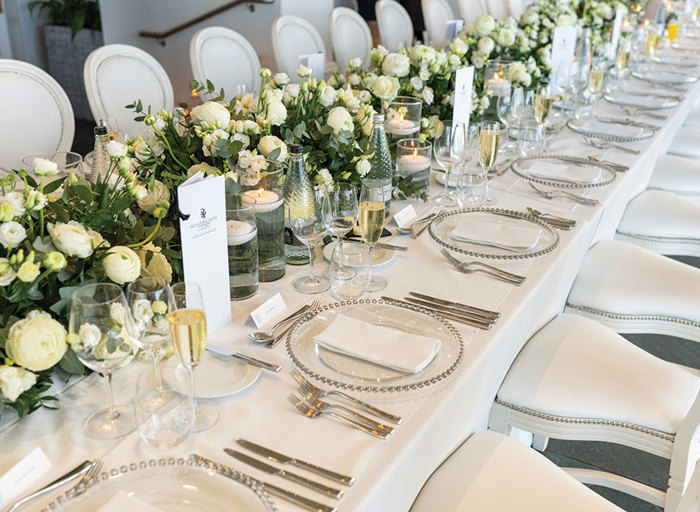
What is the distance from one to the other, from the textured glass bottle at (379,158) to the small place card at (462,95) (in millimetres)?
398

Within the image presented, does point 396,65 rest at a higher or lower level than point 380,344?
higher

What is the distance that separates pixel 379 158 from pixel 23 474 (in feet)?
3.83

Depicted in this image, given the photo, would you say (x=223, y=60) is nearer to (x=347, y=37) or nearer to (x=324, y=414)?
(x=347, y=37)

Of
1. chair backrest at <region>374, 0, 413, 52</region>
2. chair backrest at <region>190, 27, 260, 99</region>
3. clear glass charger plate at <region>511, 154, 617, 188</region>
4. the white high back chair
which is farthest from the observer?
chair backrest at <region>374, 0, 413, 52</region>

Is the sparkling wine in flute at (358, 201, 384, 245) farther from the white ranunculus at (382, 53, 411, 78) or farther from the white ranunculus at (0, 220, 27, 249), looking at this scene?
the white ranunculus at (382, 53, 411, 78)

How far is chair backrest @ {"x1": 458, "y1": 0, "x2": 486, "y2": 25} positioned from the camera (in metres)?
5.17

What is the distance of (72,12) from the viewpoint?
6039mm

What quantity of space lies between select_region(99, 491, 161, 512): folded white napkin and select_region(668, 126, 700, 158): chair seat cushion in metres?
3.60

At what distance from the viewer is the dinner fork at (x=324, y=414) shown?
1043 mm

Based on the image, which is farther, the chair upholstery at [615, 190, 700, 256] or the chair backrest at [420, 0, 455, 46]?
the chair backrest at [420, 0, 455, 46]

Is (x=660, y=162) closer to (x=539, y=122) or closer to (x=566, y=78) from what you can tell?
(x=566, y=78)

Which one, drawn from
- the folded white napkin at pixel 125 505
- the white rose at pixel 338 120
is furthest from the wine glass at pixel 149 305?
the white rose at pixel 338 120

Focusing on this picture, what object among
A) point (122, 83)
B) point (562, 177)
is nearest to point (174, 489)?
point (562, 177)

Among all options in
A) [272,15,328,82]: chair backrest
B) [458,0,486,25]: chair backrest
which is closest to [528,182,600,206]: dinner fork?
[272,15,328,82]: chair backrest
